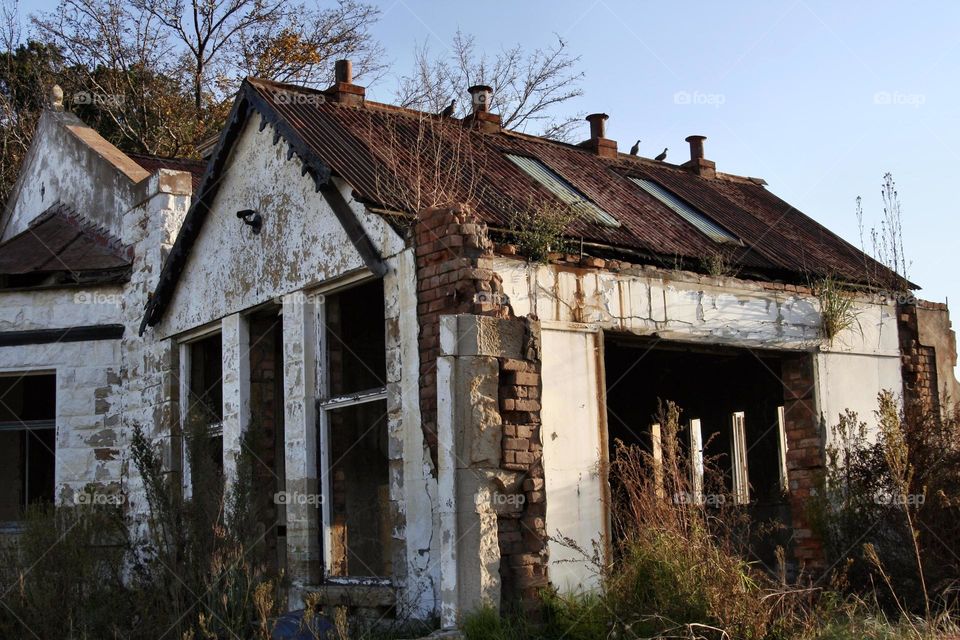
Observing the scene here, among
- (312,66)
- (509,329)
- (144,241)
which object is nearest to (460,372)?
(509,329)

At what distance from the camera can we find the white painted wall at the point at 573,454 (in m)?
8.55

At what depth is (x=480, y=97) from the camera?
13.6m

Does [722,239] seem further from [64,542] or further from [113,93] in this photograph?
[113,93]

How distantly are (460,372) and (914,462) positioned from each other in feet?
13.8

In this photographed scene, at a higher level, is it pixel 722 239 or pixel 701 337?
pixel 722 239

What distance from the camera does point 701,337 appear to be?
33.1 ft

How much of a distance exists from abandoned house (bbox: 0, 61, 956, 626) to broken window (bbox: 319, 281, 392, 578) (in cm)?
3

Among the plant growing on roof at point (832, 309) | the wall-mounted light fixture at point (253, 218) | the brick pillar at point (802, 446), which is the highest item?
the wall-mounted light fixture at point (253, 218)

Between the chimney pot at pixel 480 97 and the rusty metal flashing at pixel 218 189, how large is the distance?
3.23 metres

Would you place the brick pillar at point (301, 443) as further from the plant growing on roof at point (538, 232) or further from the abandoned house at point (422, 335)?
the plant growing on roof at point (538, 232)

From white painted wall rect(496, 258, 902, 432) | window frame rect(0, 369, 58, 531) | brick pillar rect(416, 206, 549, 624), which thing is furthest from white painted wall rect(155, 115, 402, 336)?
window frame rect(0, 369, 58, 531)

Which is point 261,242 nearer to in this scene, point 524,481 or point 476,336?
point 476,336

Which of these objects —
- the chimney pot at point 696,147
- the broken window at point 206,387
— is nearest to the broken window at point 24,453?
the broken window at point 206,387

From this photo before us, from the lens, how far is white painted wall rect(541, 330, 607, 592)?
336 inches
